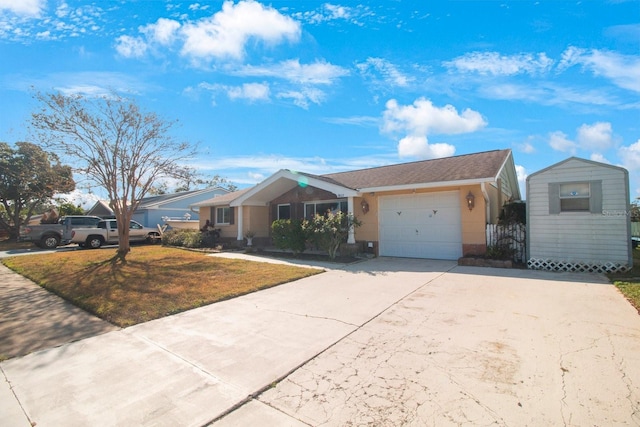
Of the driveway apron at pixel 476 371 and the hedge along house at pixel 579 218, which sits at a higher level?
the hedge along house at pixel 579 218

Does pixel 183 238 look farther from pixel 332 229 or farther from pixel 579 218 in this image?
pixel 579 218

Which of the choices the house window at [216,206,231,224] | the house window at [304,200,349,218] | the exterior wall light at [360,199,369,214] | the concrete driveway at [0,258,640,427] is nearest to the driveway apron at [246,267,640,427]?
the concrete driveway at [0,258,640,427]

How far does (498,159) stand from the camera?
1177cm

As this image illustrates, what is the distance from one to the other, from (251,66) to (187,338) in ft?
33.9

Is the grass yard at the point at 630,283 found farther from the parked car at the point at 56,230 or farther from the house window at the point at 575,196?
the parked car at the point at 56,230

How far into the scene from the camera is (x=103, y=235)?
1817cm

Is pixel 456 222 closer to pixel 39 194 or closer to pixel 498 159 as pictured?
pixel 498 159

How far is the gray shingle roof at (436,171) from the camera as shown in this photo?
10.7 meters

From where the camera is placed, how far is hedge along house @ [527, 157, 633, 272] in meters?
8.55

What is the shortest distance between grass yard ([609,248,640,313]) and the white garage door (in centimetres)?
414

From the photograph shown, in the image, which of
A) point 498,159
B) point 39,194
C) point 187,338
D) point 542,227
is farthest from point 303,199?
point 39,194

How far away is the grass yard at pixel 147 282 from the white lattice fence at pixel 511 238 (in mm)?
6192

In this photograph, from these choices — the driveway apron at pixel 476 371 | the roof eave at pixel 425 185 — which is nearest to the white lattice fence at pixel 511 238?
the roof eave at pixel 425 185

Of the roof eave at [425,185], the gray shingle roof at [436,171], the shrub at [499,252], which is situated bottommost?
the shrub at [499,252]
